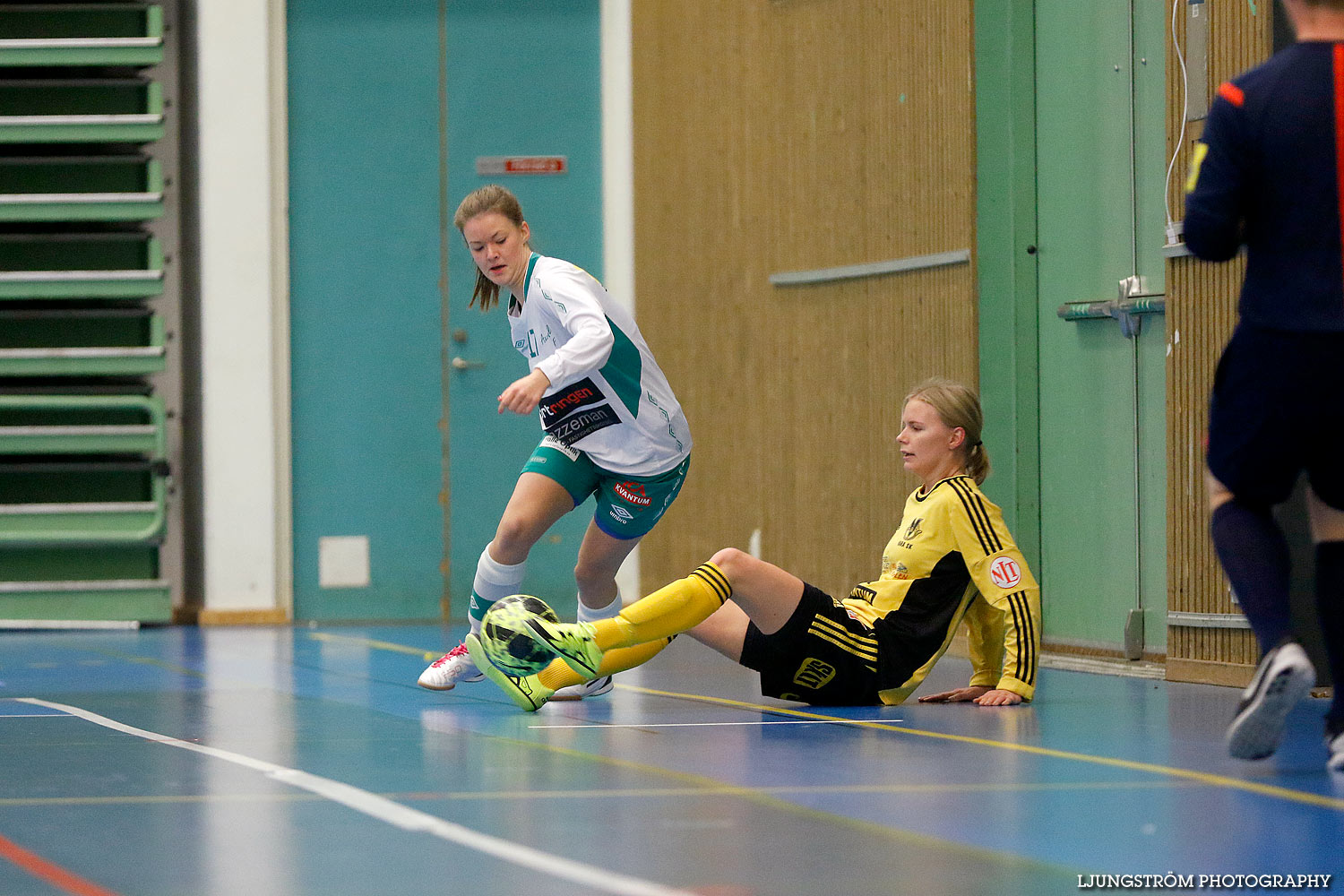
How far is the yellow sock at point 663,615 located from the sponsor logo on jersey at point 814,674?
1.46ft

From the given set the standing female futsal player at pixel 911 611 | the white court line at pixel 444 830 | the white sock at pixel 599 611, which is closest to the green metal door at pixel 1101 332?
the standing female futsal player at pixel 911 611

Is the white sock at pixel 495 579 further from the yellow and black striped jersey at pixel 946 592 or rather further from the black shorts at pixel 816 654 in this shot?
the yellow and black striped jersey at pixel 946 592

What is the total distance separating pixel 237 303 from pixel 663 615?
5552 mm

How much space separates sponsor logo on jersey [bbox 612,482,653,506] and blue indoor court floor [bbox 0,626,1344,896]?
570 mm

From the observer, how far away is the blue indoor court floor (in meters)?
2.27

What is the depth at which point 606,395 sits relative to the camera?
467 cm

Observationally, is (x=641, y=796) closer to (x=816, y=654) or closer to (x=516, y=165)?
(x=816, y=654)

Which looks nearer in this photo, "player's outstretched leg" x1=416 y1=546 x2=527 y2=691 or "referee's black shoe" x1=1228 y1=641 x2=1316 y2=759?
"referee's black shoe" x1=1228 y1=641 x2=1316 y2=759

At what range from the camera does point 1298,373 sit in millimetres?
2990

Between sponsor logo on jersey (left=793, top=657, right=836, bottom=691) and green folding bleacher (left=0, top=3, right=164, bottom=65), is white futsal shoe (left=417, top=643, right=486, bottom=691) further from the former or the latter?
green folding bleacher (left=0, top=3, right=164, bottom=65)

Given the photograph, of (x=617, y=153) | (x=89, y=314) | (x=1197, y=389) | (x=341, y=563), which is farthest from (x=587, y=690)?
(x=89, y=314)

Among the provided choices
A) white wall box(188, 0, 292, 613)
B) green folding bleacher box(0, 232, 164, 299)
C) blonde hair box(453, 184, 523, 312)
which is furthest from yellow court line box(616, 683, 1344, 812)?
green folding bleacher box(0, 232, 164, 299)

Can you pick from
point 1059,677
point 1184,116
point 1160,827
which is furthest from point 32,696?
point 1184,116

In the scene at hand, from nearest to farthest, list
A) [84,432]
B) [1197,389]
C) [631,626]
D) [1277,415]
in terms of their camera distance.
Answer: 1. [1277,415]
2. [631,626]
3. [1197,389]
4. [84,432]
